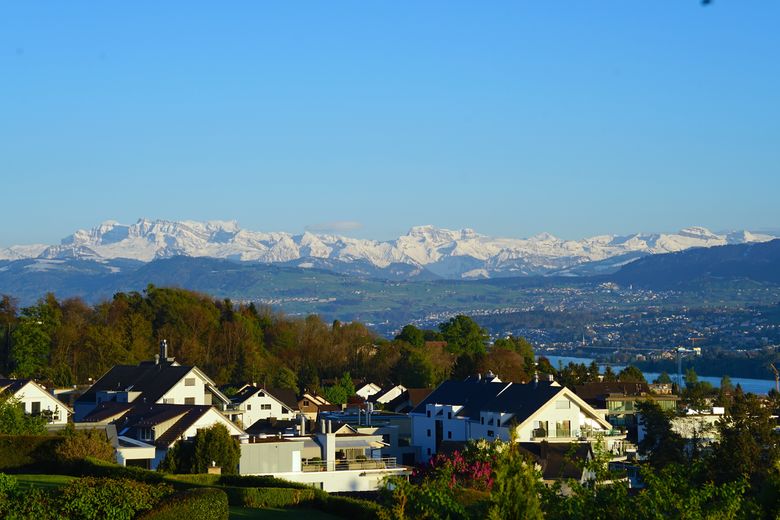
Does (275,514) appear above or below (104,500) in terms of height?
below

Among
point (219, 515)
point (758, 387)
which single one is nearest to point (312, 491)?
point (219, 515)

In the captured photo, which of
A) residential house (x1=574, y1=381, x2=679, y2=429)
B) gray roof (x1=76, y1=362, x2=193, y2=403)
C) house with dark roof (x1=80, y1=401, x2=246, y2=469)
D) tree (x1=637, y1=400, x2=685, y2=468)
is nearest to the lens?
house with dark roof (x1=80, y1=401, x2=246, y2=469)

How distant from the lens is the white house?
51688 millimetres

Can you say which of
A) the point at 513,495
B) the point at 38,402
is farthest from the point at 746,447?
the point at 38,402

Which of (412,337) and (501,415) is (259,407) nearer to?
(501,415)

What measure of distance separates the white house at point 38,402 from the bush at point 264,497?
26.4m

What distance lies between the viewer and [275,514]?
24.9 meters

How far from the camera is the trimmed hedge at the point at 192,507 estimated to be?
19.5m

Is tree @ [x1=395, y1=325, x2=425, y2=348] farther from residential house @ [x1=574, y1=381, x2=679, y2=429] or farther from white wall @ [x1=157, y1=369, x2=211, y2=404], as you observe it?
white wall @ [x1=157, y1=369, x2=211, y2=404]

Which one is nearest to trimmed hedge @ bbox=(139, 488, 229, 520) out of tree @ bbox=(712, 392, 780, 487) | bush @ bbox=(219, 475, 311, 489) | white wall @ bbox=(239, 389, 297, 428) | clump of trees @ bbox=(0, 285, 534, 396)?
bush @ bbox=(219, 475, 311, 489)

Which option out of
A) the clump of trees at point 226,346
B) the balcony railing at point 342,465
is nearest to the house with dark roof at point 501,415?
the balcony railing at point 342,465

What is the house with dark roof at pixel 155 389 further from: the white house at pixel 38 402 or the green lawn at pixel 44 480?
the green lawn at pixel 44 480

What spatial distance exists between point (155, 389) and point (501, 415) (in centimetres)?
1585

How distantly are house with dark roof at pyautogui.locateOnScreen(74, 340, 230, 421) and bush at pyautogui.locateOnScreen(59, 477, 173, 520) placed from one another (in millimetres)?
34278
